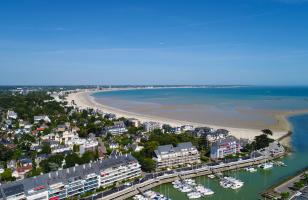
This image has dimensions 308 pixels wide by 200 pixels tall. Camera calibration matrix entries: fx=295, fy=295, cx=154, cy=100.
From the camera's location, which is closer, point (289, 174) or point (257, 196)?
point (257, 196)

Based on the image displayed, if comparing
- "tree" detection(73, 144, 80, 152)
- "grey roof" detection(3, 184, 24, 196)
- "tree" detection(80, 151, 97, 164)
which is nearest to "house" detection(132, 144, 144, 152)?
"tree" detection(80, 151, 97, 164)

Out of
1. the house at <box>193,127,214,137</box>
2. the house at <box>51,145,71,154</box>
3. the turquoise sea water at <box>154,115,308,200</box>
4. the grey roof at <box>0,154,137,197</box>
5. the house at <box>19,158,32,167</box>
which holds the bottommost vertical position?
the turquoise sea water at <box>154,115,308,200</box>

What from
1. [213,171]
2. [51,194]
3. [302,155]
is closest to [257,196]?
[213,171]

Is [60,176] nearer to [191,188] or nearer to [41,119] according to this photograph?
[191,188]

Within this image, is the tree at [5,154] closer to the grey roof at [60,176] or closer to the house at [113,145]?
the house at [113,145]

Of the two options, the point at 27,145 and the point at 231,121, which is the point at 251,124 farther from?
the point at 27,145

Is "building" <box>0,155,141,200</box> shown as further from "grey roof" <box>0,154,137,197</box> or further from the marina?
the marina

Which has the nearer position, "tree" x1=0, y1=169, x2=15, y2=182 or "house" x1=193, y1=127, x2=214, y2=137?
"tree" x1=0, y1=169, x2=15, y2=182

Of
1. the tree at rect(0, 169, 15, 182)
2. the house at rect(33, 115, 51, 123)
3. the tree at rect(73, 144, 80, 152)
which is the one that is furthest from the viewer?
the house at rect(33, 115, 51, 123)
